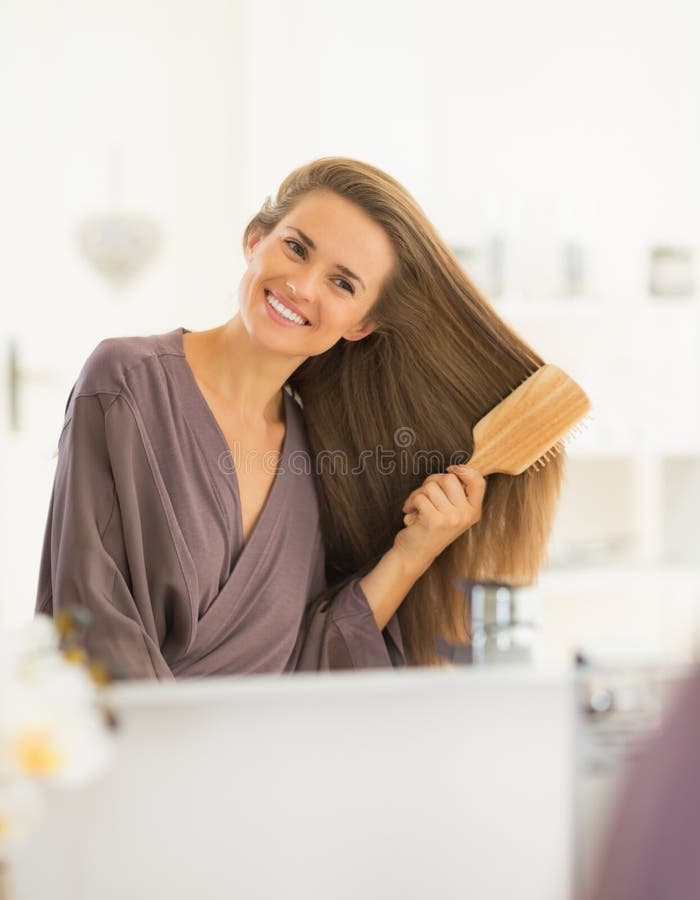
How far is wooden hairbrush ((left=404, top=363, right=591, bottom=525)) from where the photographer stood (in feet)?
2.48

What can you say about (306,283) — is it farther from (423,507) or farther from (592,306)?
(592,306)

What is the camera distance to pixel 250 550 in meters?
0.73

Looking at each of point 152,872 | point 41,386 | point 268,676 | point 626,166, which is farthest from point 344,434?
point 626,166

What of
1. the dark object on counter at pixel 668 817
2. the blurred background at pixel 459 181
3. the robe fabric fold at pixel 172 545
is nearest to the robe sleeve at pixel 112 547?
the robe fabric fold at pixel 172 545

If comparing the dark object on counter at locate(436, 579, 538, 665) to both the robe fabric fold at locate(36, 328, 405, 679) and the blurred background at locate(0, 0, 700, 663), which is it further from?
Result: the blurred background at locate(0, 0, 700, 663)

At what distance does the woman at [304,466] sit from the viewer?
69 cm

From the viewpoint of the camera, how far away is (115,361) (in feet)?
2.32

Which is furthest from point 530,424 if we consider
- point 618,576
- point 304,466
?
point 618,576

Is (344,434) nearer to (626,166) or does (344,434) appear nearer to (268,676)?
(268,676)

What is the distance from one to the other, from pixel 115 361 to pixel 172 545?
0.12m

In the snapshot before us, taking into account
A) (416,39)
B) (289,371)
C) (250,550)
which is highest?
(416,39)

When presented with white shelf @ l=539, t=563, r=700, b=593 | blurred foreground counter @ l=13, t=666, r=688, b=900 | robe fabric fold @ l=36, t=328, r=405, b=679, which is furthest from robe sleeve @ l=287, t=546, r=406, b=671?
white shelf @ l=539, t=563, r=700, b=593

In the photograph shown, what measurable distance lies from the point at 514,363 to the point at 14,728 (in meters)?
0.42

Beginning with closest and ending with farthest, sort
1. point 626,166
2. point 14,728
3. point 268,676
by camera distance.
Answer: point 14,728
point 268,676
point 626,166
